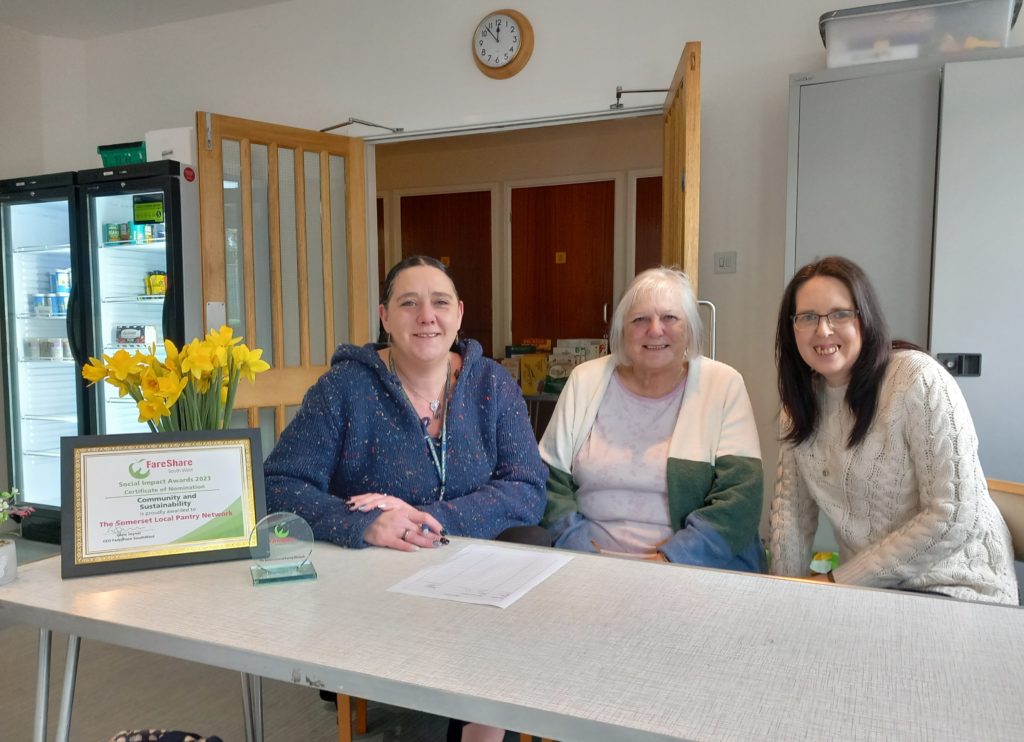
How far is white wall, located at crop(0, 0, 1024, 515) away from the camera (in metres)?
3.12

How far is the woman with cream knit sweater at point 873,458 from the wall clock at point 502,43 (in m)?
2.26

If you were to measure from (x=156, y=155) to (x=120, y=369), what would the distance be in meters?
2.83

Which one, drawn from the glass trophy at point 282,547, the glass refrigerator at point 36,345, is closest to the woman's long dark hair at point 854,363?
the glass trophy at point 282,547

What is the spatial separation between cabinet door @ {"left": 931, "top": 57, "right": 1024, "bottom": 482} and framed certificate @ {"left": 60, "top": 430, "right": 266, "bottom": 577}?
2.31 meters

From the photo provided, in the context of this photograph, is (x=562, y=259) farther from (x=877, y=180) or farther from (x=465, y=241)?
(x=877, y=180)

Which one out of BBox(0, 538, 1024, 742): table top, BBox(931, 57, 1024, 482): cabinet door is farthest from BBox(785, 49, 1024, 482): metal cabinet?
BBox(0, 538, 1024, 742): table top

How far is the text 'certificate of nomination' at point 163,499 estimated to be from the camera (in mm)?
1176

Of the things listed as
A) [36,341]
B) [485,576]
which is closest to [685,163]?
[485,576]

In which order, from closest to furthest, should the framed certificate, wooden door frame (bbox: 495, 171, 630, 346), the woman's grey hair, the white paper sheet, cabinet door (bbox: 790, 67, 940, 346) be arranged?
the white paper sheet, the framed certificate, the woman's grey hair, cabinet door (bbox: 790, 67, 940, 346), wooden door frame (bbox: 495, 171, 630, 346)

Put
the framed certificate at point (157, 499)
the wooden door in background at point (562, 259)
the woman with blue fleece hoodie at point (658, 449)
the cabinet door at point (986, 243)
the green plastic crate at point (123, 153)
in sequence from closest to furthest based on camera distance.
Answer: the framed certificate at point (157, 499), the woman with blue fleece hoodie at point (658, 449), the cabinet door at point (986, 243), the green plastic crate at point (123, 153), the wooden door in background at point (562, 259)

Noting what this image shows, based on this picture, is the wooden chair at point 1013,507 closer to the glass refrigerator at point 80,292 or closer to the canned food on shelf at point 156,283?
the glass refrigerator at point 80,292

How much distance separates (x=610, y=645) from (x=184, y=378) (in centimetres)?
81

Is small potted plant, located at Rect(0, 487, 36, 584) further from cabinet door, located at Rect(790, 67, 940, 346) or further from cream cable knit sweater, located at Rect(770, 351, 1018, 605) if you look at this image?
cabinet door, located at Rect(790, 67, 940, 346)

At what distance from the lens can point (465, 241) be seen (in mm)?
6324
